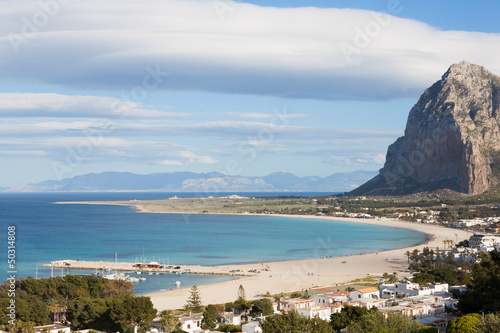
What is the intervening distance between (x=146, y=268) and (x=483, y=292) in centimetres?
4652

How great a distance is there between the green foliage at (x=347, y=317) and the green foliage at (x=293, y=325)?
3.97 m

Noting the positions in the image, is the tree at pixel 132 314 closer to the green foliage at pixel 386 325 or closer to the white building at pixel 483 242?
the green foliage at pixel 386 325

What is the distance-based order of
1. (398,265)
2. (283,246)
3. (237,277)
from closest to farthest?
(237,277), (398,265), (283,246)

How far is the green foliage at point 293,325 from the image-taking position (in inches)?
1221

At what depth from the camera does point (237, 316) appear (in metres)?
41.6

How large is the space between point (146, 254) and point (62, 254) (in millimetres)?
13252

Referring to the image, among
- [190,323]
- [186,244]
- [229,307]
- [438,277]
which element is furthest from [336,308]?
[186,244]

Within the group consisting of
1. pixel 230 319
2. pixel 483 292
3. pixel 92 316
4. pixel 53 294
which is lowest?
pixel 230 319

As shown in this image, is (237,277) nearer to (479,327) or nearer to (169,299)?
(169,299)

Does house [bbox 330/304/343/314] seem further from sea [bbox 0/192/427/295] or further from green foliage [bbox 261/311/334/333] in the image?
sea [bbox 0/192/427/295]

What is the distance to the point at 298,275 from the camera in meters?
66.6

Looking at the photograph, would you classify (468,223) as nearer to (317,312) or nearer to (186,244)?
(186,244)

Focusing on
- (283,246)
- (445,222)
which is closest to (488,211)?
(445,222)

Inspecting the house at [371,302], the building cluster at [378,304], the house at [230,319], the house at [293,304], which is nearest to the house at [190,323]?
the building cluster at [378,304]
